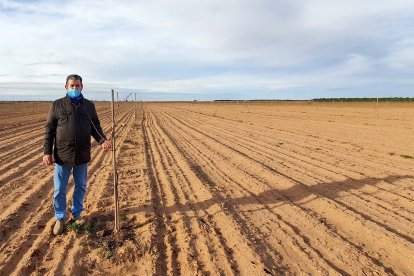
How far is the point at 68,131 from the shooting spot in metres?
4.31

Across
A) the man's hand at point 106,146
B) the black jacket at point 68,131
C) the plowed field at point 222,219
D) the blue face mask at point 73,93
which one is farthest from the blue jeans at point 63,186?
the blue face mask at point 73,93

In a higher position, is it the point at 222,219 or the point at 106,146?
the point at 106,146

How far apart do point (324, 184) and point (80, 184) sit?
14.5 ft

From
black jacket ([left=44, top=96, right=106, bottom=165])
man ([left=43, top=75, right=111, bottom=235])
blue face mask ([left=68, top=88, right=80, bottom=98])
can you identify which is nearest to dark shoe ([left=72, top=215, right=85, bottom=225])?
man ([left=43, top=75, right=111, bottom=235])

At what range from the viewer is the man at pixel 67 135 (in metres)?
4.26

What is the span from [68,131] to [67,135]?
49mm

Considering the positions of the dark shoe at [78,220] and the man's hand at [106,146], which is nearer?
the man's hand at [106,146]

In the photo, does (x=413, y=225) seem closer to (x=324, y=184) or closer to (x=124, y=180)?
(x=324, y=184)

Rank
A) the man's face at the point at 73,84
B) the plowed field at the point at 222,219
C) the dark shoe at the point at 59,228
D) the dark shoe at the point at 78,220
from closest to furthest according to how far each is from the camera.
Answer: the plowed field at the point at 222,219
the man's face at the point at 73,84
the dark shoe at the point at 59,228
the dark shoe at the point at 78,220

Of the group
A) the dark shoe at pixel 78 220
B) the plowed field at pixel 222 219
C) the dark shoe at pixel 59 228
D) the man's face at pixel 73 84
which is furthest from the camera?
the dark shoe at pixel 78 220

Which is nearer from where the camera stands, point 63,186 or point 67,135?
point 67,135

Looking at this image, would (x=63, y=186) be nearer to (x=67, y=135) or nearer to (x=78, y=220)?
(x=78, y=220)

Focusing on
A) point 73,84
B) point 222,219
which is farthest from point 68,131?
point 222,219

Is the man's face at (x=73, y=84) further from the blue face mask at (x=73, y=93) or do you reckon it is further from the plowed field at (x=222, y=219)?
the plowed field at (x=222, y=219)
